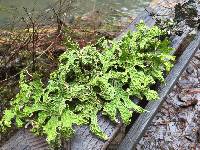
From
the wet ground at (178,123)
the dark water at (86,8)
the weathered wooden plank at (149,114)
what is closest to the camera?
the weathered wooden plank at (149,114)

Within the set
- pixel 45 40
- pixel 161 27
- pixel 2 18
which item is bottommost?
pixel 2 18

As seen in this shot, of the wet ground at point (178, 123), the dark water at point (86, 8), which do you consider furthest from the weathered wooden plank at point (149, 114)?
the dark water at point (86, 8)

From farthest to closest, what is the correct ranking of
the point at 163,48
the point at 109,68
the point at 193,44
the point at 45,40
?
1. the point at 45,40
2. the point at 193,44
3. the point at 163,48
4. the point at 109,68

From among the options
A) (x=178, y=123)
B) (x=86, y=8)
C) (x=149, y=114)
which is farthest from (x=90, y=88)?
(x=86, y=8)

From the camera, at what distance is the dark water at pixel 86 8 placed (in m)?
6.95

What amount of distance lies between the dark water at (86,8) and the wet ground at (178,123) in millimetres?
2776

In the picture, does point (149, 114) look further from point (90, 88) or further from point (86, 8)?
point (86, 8)

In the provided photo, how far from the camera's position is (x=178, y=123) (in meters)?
3.91

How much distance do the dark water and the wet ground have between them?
9.11ft

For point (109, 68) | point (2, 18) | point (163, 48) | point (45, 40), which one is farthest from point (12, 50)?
point (2, 18)

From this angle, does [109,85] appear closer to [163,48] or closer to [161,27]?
[163,48]

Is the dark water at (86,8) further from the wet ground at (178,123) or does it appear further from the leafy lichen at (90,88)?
the leafy lichen at (90,88)

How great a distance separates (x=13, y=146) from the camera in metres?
2.58

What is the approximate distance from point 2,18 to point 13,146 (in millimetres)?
4795
